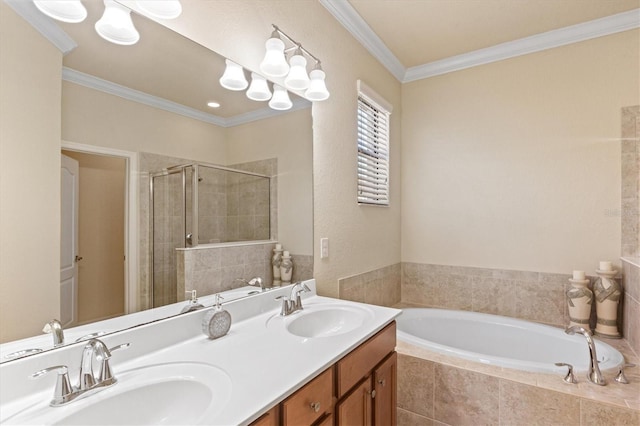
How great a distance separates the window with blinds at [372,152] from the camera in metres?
2.37

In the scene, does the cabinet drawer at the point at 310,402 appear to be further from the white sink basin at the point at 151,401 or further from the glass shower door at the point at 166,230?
the glass shower door at the point at 166,230

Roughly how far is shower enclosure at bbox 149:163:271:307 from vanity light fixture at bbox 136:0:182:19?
0.51 metres

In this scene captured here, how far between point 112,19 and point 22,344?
959mm

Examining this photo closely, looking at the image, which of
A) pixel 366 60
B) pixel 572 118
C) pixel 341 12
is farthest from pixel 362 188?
pixel 572 118

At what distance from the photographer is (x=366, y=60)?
2.39m

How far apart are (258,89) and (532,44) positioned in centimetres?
224

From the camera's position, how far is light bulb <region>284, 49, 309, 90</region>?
1.60m

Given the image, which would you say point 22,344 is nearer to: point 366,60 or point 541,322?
point 366,60

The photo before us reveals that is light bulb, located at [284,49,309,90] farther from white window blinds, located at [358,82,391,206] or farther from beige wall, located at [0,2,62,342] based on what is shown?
beige wall, located at [0,2,62,342]

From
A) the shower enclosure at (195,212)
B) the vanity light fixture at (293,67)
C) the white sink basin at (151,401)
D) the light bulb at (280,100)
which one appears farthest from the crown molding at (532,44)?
the white sink basin at (151,401)

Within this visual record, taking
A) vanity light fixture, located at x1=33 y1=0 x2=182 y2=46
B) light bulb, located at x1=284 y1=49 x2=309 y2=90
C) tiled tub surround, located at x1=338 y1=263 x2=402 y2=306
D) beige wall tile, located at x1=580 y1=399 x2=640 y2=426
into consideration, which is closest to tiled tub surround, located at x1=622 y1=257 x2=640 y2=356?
beige wall tile, located at x1=580 y1=399 x2=640 y2=426

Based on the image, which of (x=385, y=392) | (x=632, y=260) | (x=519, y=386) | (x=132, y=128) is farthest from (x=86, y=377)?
(x=632, y=260)

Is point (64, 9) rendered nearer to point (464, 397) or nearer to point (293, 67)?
point (293, 67)

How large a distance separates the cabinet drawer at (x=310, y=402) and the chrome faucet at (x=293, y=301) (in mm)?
494
